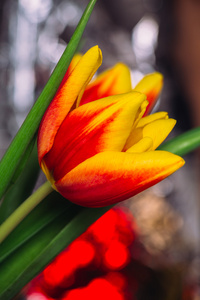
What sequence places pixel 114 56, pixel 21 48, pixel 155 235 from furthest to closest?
pixel 114 56 < pixel 21 48 < pixel 155 235

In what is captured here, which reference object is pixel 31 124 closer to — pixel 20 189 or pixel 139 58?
pixel 20 189

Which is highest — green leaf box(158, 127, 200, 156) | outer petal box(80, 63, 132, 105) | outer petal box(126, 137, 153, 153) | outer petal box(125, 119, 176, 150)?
outer petal box(80, 63, 132, 105)

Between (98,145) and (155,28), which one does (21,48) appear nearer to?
(155,28)

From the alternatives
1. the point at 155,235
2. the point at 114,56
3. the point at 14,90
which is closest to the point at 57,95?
the point at 155,235

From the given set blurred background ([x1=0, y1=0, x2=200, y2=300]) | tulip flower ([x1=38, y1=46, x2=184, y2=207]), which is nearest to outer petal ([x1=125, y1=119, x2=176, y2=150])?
tulip flower ([x1=38, y1=46, x2=184, y2=207])

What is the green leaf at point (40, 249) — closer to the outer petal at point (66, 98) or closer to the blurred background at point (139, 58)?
the outer petal at point (66, 98)

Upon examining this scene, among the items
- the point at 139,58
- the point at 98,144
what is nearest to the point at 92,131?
the point at 98,144

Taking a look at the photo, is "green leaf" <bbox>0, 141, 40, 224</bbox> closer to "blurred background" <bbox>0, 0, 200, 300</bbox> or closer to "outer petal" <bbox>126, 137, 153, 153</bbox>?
"outer petal" <bbox>126, 137, 153, 153</bbox>
